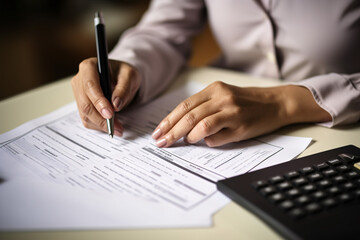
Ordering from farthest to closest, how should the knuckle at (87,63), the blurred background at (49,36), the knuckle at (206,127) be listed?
the blurred background at (49,36) → the knuckle at (87,63) → the knuckle at (206,127)

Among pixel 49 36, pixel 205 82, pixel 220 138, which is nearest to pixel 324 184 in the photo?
pixel 220 138

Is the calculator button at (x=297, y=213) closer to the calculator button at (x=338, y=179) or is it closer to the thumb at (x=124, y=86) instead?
the calculator button at (x=338, y=179)

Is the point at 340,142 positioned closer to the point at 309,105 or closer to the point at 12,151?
the point at 309,105

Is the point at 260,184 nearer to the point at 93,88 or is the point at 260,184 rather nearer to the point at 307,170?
the point at 307,170

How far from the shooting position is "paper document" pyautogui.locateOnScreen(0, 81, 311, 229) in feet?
1.16

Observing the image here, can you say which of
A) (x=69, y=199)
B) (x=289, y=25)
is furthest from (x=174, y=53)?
(x=69, y=199)

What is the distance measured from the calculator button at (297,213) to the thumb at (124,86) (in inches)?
12.6

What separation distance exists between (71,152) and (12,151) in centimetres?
9

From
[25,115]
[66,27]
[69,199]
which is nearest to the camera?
[69,199]

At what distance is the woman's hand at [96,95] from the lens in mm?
506

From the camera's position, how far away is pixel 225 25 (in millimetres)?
779

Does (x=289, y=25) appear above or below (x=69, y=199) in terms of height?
above

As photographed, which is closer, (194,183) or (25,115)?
(194,183)

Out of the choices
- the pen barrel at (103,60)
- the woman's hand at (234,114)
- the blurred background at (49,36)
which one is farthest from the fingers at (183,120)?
the blurred background at (49,36)
